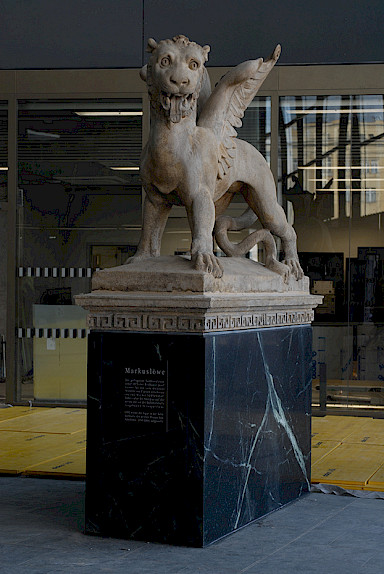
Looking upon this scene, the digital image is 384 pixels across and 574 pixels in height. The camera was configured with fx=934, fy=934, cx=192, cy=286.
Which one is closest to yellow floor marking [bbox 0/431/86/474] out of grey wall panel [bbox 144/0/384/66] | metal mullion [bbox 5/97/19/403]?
metal mullion [bbox 5/97/19/403]

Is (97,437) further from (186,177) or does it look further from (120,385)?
(186,177)

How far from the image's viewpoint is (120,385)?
5.35m

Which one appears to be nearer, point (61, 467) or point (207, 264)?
point (207, 264)

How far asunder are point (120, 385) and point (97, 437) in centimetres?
34

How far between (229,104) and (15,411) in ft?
19.1

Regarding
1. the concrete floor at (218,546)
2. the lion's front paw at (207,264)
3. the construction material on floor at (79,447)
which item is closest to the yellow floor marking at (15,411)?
the construction material on floor at (79,447)

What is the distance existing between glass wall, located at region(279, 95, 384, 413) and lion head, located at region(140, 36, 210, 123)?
224 inches

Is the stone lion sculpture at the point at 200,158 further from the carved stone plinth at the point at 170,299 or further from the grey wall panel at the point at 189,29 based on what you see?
the grey wall panel at the point at 189,29

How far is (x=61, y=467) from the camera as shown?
7305 mm

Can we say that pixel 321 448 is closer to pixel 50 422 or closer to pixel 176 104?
pixel 50 422

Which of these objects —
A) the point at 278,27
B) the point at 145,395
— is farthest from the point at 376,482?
the point at 278,27

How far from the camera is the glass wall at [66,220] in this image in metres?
11.5

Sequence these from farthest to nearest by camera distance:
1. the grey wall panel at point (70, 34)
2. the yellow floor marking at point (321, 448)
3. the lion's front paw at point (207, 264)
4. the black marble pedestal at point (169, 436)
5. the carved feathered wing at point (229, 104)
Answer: the grey wall panel at point (70, 34) < the yellow floor marking at point (321, 448) < the carved feathered wing at point (229, 104) < the lion's front paw at point (207, 264) < the black marble pedestal at point (169, 436)

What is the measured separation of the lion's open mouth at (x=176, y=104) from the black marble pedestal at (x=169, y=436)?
1337 millimetres
